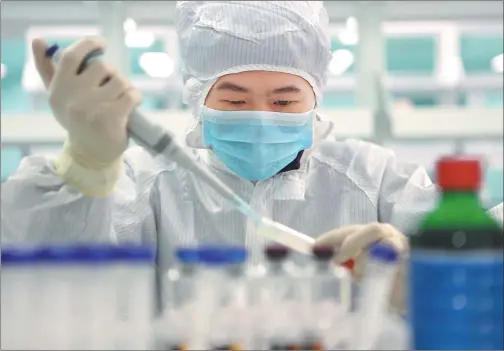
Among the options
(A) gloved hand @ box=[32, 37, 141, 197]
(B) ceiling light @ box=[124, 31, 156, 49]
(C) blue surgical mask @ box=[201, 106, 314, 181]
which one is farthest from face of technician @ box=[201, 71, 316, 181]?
(B) ceiling light @ box=[124, 31, 156, 49]

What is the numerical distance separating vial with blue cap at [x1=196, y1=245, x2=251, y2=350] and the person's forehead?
0.74 m

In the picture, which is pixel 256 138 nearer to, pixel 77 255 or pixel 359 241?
pixel 359 241

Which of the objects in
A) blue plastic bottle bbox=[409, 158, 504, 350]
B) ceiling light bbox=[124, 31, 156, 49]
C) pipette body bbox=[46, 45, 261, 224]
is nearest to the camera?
blue plastic bottle bbox=[409, 158, 504, 350]

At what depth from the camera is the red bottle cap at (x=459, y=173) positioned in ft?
1.77

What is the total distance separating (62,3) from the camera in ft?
8.48

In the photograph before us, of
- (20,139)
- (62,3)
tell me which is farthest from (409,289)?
(62,3)

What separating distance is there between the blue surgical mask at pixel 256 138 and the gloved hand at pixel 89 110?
0.48 meters

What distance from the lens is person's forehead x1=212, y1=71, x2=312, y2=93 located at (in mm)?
1342

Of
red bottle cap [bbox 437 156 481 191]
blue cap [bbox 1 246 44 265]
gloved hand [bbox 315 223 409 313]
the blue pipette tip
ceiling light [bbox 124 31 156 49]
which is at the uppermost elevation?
ceiling light [bbox 124 31 156 49]

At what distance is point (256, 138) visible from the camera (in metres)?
1.35

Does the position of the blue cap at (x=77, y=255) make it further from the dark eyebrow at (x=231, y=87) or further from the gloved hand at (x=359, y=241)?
the dark eyebrow at (x=231, y=87)

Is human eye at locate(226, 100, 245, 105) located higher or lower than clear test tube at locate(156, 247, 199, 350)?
higher

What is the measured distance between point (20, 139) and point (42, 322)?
2069mm

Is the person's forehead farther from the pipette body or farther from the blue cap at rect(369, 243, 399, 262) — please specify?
the blue cap at rect(369, 243, 399, 262)
